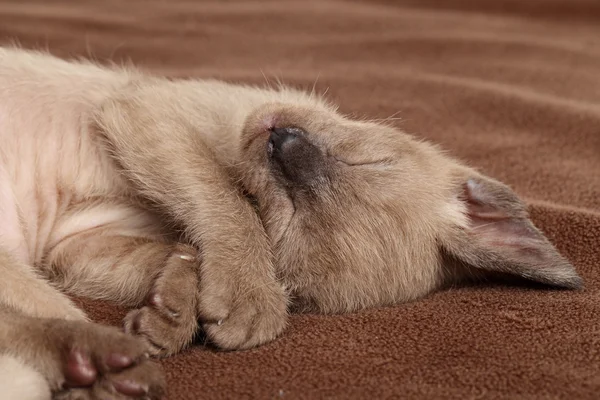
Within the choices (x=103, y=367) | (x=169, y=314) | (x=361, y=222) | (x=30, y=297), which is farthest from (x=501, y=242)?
(x=30, y=297)

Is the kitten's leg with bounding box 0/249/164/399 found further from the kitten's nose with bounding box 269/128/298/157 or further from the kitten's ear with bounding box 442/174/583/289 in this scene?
the kitten's ear with bounding box 442/174/583/289

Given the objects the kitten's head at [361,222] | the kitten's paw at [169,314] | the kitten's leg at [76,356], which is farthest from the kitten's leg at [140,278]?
the kitten's head at [361,222]

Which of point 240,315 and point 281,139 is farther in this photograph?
point 281,139

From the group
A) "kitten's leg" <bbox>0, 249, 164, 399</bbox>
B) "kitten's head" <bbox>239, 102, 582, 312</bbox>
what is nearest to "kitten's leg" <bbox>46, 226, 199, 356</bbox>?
"kitten's leg" <bbox>0, 249, 164, 399</bbox>

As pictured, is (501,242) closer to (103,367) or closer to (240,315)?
(240,315)

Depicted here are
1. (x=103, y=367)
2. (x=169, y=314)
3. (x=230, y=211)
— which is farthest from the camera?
(x=230, y=211)

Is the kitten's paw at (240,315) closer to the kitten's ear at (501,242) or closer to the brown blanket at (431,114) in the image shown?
the brown blanket at (431,114)

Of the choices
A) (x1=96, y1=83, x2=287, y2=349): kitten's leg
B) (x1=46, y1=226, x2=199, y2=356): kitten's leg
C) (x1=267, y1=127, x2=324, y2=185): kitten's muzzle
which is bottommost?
(x1=46, y1=226, x2=199, y2=356): kitten's leg

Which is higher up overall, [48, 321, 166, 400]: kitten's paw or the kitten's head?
the kitten's head
